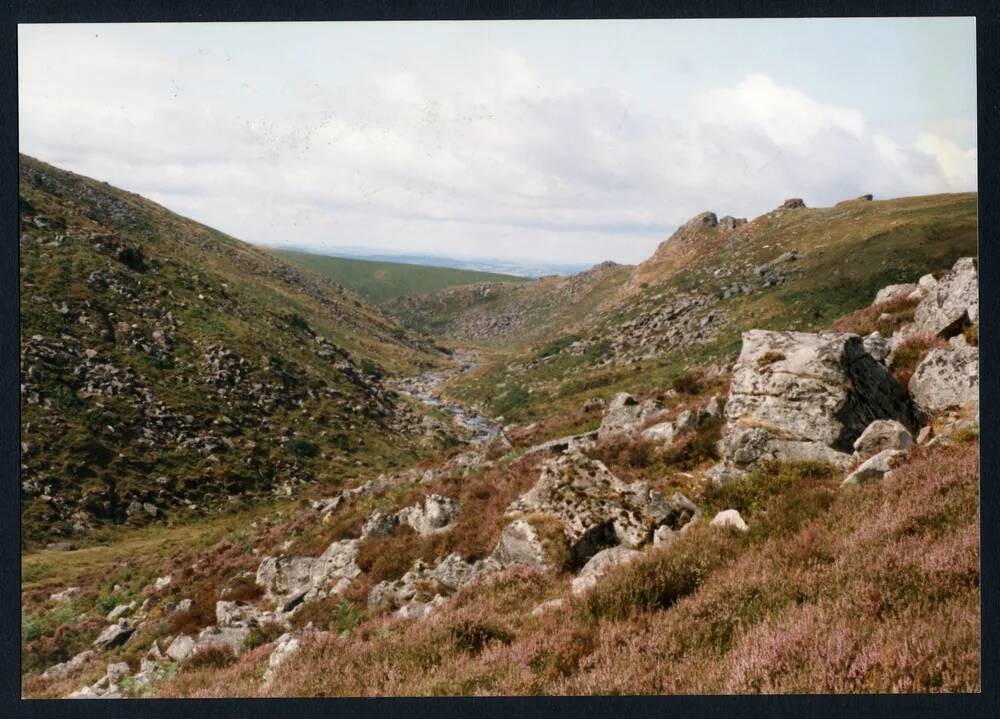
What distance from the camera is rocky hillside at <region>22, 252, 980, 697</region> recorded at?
5891mm

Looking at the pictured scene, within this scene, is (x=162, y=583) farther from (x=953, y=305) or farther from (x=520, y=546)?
(x=953, y=305)

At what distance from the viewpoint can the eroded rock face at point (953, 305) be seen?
37.1 feet

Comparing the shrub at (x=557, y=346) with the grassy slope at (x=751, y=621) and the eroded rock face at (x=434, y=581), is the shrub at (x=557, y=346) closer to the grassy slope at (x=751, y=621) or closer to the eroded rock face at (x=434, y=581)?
the eroded rock face at (x=434, y=581)

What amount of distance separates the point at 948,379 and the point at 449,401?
196 ft

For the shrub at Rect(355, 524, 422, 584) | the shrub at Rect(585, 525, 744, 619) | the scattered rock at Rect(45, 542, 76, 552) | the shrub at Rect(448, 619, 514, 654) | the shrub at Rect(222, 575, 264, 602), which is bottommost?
the scattered rock at Rect(45, 542, 76, 552)

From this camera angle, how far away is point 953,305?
38.9 ft

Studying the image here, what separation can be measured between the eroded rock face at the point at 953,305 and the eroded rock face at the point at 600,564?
342 inches

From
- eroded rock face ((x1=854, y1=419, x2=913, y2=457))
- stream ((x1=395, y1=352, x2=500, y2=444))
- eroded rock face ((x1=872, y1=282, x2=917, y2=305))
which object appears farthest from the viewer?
stream ((x1=395, y1=352, x2=500, y2=444))

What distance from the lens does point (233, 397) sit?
41781 mm

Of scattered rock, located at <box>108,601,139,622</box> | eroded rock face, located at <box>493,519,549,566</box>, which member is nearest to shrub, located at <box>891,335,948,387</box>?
eroded rock face, located at <box>493,519,549,566</box>

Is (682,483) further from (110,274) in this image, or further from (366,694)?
(110,274)

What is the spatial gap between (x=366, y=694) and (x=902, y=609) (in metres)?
6.27

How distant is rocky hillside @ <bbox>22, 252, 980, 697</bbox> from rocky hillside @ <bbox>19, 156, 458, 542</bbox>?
1246cm

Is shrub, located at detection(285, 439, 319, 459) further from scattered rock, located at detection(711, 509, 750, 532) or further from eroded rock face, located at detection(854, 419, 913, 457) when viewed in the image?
eroded rock face, located at detection(854, 419, 913, 457)
